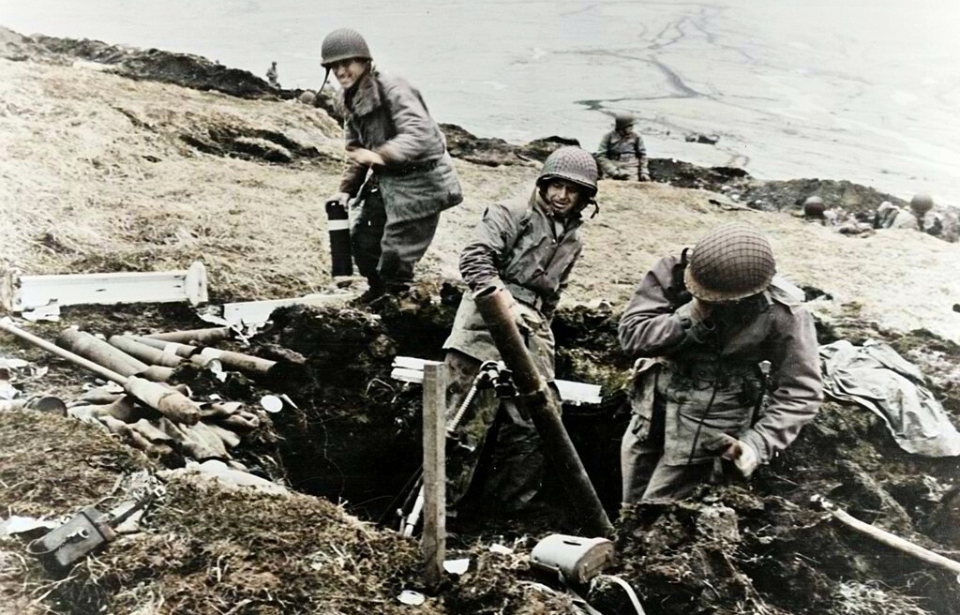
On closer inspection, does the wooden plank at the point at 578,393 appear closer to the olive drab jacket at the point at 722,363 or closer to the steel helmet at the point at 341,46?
the olive drab jacket at the point at 722,363

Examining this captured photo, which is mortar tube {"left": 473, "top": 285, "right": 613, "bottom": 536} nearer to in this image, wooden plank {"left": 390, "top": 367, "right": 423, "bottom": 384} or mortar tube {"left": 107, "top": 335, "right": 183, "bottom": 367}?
wooden plank {"left": 390, "top": 367, "right": 423, "bottom": 384}

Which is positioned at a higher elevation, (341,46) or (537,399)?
(341,46)

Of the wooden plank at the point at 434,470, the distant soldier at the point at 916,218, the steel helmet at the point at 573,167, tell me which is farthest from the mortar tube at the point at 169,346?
the distant soldier at the point at 916,218

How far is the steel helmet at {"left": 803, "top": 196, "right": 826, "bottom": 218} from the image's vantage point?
476 inches

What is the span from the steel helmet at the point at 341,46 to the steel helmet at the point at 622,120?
4.75 meters

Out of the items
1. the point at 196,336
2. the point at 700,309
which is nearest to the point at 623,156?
the point at 196,336

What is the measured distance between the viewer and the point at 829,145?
26.9ft

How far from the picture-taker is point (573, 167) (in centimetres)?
465

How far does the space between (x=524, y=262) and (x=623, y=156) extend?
7.31m

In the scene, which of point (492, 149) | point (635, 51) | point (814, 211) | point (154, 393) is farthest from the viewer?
point (492, 149)

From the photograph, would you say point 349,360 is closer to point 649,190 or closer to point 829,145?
point 829,145

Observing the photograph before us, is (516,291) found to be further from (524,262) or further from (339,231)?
(339,231)

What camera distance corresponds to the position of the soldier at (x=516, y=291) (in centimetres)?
463

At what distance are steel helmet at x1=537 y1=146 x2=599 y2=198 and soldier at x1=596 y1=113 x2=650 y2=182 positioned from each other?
22.4 feet
